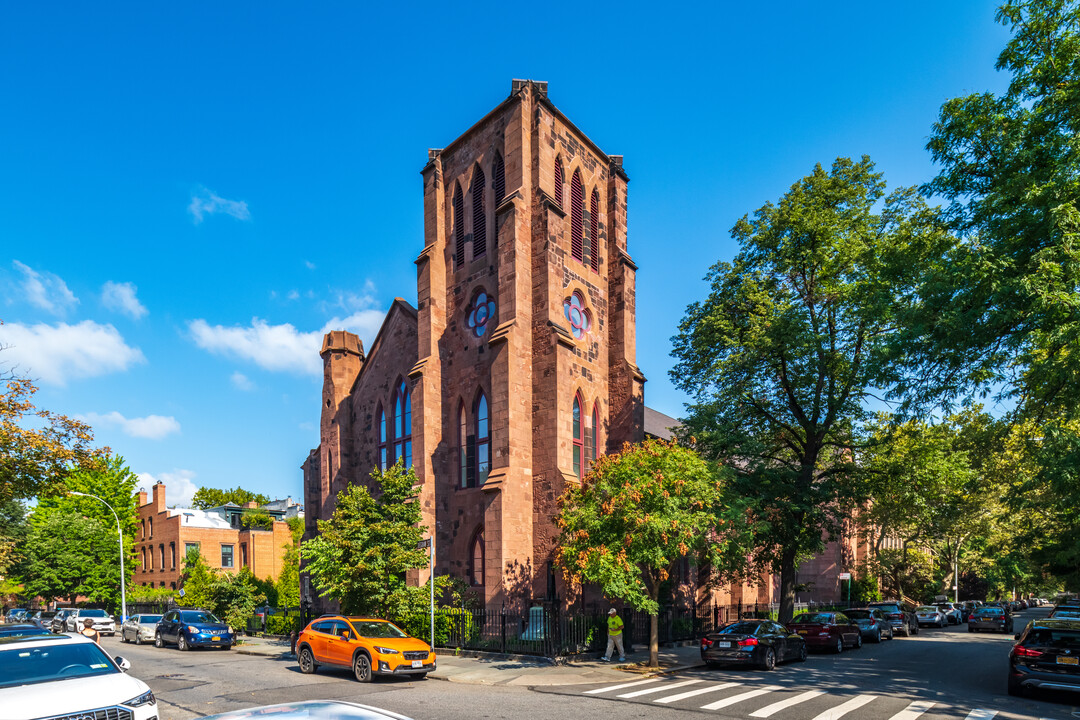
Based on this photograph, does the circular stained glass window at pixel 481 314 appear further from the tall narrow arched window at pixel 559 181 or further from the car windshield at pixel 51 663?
the car windshield at pixel 51 663

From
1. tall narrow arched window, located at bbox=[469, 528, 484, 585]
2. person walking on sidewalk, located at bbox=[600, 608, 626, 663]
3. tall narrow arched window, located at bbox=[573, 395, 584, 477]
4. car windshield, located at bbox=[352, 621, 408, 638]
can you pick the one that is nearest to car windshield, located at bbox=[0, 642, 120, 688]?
car windshield, located at bbox=[352, 621, 408, 638]

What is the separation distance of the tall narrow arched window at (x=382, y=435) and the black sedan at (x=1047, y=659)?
969 inches

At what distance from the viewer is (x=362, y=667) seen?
1659 cm

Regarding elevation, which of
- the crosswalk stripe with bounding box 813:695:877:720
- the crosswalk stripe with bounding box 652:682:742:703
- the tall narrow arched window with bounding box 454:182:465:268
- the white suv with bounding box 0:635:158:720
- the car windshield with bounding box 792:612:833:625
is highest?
the tall narrow arched window with bounding box 454:182:465:268

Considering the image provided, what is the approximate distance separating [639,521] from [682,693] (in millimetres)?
4447

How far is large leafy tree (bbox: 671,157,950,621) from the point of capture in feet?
83.0

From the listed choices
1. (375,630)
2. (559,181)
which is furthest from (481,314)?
(375,630)

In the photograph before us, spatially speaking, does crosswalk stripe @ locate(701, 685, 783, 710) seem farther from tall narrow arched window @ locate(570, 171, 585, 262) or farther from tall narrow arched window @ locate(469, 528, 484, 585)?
tall narrow arched window @ locate(570, 171, 585, 262)

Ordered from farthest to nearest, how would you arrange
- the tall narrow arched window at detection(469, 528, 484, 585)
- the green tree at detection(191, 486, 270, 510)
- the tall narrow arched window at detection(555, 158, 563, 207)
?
the green tree at detection(191, 486, 270, 510) → the tall narrow arched window at detection(555, 158, 563, 207) → the tall narrow arched window at detection(469, 528, 484, 585)

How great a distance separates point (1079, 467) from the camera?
47.3 feet

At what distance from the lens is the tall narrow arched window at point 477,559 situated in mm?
26359

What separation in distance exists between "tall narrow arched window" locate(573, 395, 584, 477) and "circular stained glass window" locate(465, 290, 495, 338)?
15.4 ft

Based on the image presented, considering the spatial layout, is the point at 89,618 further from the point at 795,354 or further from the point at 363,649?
the point at 795,354

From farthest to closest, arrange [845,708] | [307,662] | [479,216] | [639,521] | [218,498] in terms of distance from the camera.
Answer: [218,498]
[479,216]
[307,662]
[639,521]
[845,708]
